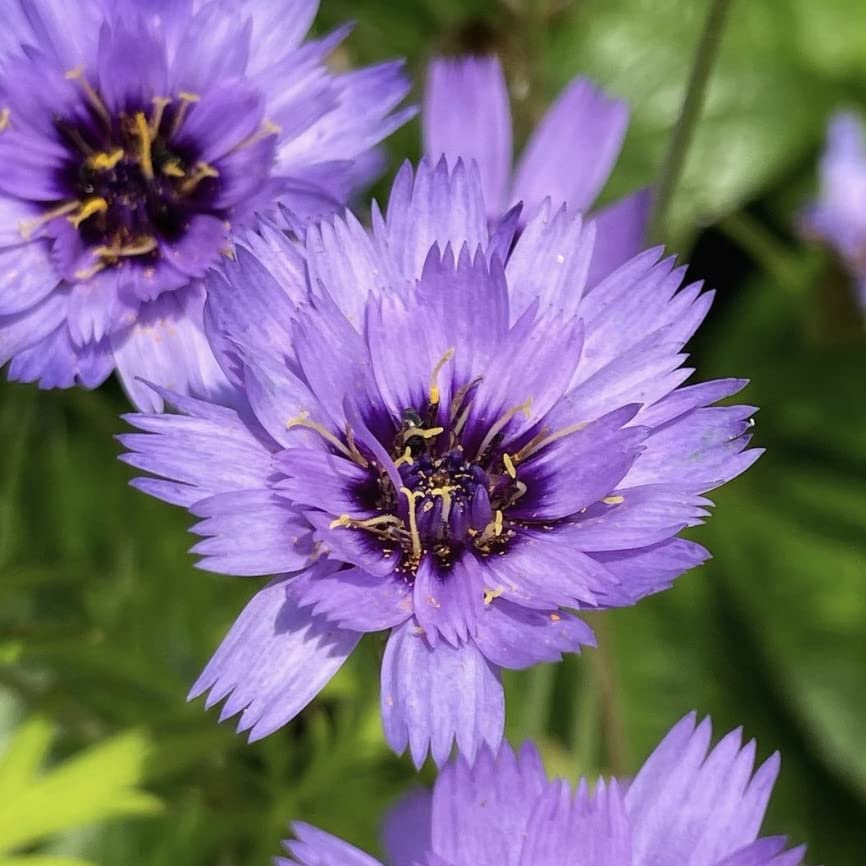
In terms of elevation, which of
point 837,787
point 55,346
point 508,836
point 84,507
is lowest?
point 508,836

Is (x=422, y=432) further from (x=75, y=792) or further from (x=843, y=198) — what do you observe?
(x=843, y=198)

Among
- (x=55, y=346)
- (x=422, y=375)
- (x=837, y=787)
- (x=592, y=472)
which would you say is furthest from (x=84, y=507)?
(x=837, y=787)

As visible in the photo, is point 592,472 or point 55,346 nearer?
point 592,472

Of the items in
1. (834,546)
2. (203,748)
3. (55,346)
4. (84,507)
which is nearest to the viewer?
(55,346)

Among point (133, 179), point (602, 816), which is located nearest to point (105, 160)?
point (133, 179)

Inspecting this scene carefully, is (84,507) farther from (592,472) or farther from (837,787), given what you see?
(837,787)

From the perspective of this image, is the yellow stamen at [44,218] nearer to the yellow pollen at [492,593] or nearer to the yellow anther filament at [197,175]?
the yellow anther filament at [197,175]
